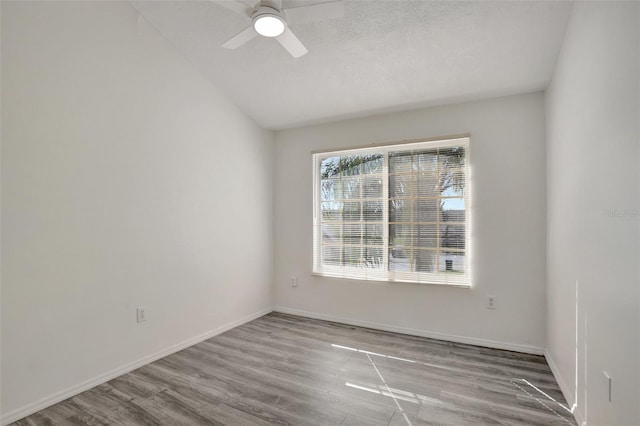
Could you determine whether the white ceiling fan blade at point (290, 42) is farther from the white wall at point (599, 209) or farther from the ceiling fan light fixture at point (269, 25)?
the white wall at point (599, 209)

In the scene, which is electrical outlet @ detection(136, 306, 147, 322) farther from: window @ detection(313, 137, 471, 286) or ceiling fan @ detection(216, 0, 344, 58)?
ceiling fan @ detection(216, 0, 344, 58)

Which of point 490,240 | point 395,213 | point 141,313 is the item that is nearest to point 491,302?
point 490,240

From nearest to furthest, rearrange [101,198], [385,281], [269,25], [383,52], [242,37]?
[269,25], [242,37], [101,198], [383,52], [385,281]

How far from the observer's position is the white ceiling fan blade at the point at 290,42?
85.0 inches

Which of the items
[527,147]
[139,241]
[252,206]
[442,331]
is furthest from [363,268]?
[139,241]

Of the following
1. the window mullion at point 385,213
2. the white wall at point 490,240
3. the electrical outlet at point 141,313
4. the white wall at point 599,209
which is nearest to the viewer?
the white wall at point 599,209

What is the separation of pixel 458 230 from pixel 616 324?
6.27 feet

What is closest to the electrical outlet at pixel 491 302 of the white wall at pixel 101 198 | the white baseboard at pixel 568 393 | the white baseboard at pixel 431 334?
the white baseboard at pixel 431 334

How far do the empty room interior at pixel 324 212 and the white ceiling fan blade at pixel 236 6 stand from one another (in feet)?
0.07

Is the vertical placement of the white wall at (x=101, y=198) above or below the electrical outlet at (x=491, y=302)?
above

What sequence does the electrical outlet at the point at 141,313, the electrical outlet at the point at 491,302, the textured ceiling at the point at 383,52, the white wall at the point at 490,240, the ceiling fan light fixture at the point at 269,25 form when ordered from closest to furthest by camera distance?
the ceiling fan light fixture at the point at 269,25
the textured ceiling at the point at 383,52
the electrical outlet at the point at 141,313
the white wall at the point at 490,240
the electrical outlet at the point at 491,302

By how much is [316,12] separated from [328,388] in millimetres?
2519

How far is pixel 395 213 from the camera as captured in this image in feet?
11.9

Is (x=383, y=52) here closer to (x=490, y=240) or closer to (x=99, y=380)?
(x=490, y=240)
